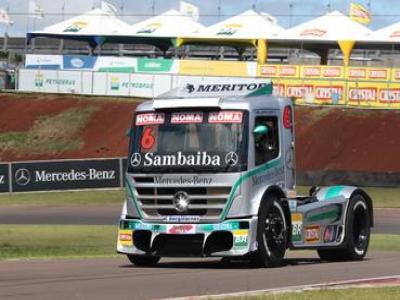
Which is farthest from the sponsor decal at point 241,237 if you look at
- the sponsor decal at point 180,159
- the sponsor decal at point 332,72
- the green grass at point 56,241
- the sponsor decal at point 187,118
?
the sponsor decal at point 332,72

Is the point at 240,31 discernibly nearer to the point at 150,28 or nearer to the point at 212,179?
the point at 150,28

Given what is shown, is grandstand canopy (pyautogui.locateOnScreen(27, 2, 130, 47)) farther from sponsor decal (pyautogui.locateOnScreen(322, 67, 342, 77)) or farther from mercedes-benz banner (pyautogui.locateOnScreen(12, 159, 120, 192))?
mercedes-benz banner (pyautogui.locateOnScreen(12, 159, 120, 192))

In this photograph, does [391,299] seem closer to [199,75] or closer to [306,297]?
[306,297]

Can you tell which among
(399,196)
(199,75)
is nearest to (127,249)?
(399,196)

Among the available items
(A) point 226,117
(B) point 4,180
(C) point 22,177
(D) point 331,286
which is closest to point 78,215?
(C) point 22,177

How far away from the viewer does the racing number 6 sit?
1475 centimetres

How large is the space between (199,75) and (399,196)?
24895mm

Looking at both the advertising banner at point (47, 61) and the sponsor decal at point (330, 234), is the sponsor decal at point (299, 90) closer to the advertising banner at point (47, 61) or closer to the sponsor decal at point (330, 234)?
the advertising banner at point (47, 61)

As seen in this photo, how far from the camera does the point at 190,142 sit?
47.6ft

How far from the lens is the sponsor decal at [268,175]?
14469mm

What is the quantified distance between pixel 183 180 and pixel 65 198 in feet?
83.9

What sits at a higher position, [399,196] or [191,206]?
[191,206]

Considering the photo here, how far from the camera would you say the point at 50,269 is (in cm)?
1420

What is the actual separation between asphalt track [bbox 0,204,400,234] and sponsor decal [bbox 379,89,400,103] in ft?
68.2
